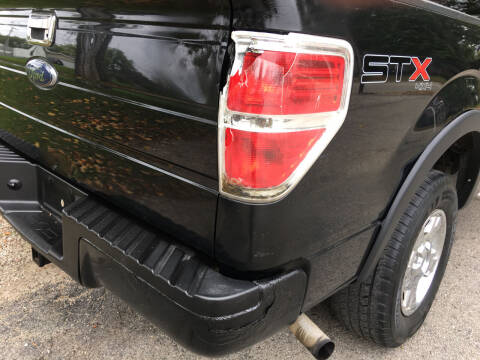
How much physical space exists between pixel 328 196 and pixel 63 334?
5.25 ft

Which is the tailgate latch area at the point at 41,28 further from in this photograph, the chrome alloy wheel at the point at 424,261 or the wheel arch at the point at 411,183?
the chrome alloy wheel at the point at 424,261

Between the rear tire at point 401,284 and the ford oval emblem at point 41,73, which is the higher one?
the ford oval emblem at point 41,73

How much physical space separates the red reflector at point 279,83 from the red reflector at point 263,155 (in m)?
0.07

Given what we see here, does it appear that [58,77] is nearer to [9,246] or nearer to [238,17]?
[238,17]

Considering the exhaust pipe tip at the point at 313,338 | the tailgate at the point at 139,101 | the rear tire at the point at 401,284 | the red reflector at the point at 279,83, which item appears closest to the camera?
the red reflector at the point at 279,83

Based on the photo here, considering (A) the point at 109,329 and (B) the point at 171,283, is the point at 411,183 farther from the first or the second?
(A) the point at 109,329

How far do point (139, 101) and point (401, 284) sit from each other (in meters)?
1.43

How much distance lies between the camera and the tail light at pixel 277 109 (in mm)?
1104

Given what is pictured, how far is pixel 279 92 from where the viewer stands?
3.68 feet

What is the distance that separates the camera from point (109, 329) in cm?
219

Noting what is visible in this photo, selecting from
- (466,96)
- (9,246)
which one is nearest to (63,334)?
(9,246)

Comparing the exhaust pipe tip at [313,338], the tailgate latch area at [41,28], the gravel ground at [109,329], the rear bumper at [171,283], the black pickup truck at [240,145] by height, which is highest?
the tailgate latch area at [41,28]

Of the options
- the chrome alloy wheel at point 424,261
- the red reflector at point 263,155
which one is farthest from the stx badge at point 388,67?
the chrome alloy wheel at point 424,261

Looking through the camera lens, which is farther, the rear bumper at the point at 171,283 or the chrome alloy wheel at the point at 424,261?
the chrome alloy wheel at the point at 424,261
